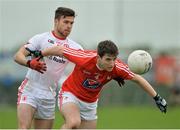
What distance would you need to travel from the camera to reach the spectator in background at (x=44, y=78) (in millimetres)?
12320

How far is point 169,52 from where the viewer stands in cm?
2872

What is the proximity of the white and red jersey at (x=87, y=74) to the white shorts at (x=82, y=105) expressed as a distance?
0.07 m

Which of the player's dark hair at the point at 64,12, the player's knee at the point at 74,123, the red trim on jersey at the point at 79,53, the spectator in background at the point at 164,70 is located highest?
the player's dark hair at the point at 64,12

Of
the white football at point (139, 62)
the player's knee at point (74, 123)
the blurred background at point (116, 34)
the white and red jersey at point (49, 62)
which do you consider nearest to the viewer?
the player's knee at point (74, 123)

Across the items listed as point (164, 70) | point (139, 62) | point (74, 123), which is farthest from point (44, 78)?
point (164, 70)

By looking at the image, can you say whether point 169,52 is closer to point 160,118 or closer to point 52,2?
point 52,2

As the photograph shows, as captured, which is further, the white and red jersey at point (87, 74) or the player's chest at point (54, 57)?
the player's chest at point (54, 57)

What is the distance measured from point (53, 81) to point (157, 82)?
13758 millimetres

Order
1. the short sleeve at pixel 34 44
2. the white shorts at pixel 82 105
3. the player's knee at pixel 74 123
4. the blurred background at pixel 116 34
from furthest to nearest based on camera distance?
the blurred background at pixel 116 34 → the short sleeve at pixel 34 44 → the white shorts at pixel 82 105 → the player's knee at pixel 74 123

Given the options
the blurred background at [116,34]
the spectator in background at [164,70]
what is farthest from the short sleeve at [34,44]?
the spectator in background at [164,70]

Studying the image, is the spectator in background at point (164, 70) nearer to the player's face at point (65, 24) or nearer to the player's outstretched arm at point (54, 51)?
the player's face at point (65, 24)

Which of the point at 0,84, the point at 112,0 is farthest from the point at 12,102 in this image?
the point at 112,0

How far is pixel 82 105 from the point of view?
39.8ft

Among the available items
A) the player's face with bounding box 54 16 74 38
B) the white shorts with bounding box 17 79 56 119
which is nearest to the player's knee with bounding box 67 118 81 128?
the white shorts with bounding box 17 79 56 119
